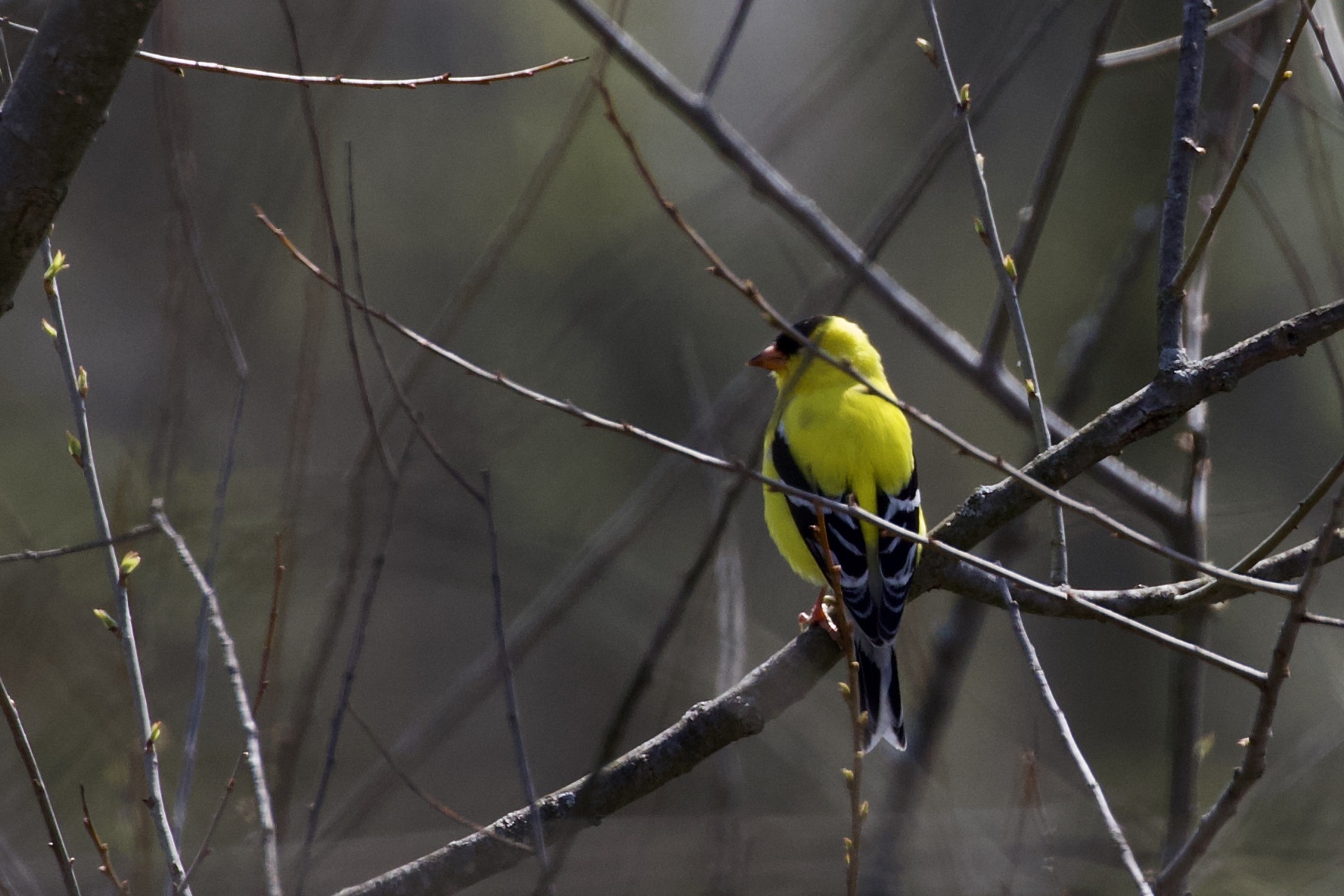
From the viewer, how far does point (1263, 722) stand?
1328 millimetres

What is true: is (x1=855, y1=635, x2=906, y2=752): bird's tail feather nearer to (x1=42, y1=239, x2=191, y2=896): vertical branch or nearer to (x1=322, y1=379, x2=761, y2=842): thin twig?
(x1=322, y1=379, x2=761, y2=842): thin twig

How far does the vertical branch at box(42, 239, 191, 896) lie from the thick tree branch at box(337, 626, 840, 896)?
47 centimetres

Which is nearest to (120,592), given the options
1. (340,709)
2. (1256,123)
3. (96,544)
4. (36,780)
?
(96,544)

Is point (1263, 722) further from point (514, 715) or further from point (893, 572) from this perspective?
point (893, 572)

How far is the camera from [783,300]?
27.0ft

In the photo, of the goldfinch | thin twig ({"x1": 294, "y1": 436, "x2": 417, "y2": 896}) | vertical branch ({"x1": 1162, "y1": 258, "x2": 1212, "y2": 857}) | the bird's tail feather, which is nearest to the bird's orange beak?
the goldfinch

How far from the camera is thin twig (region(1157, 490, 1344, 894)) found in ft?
4.08

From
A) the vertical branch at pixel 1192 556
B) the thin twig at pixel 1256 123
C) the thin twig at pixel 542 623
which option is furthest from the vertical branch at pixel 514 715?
the vertical branch at pixel 1192 556

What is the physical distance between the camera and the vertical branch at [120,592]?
4.89 feet

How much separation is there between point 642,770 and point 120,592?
1.05 metres

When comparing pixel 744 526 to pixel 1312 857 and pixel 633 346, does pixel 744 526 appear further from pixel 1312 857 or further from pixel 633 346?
pixel 1312 857

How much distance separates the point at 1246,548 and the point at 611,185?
588cm

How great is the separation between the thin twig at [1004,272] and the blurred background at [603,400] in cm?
135

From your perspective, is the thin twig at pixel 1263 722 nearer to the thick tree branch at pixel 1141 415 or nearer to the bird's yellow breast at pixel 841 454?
the thick tree branch at pixel 1141 415
